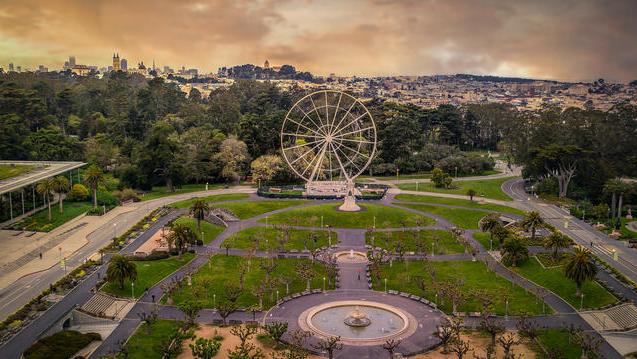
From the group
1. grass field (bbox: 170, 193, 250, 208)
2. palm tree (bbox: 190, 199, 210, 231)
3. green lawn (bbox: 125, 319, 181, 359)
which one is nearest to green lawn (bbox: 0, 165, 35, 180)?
grass field (bbox: 170, 193, 250, 208)

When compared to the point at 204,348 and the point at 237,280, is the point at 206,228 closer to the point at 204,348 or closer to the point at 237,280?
the point at 237,280

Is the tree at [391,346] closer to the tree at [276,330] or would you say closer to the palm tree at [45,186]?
the tree at [276,330]

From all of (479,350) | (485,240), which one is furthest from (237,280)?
(485,240)

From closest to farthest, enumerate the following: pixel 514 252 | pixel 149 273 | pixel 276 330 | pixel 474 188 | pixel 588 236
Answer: pixel 276 330, pixel 149 273, pixel 514 252, pixel 588 236, pixel 474 188

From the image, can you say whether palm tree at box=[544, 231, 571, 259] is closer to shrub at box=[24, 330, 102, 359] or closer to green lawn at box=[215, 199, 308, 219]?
green lawn at box=[215, 199, 308, 219]

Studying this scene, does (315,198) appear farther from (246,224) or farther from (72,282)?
(72,282)

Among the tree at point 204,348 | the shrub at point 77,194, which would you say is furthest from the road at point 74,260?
the tree at point 204,348
